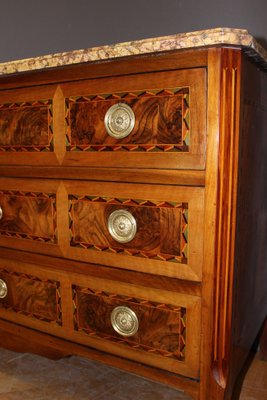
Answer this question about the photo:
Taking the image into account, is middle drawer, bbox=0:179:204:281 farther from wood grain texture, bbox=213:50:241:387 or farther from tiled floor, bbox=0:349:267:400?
tiled floor, bbox=0:349:267:400

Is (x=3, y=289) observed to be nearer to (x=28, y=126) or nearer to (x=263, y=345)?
(x=28, y=126)

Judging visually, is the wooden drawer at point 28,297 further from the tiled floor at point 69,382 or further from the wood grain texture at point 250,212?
the wood grain texture at point 250,212

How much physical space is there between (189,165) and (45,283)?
52 centimetres

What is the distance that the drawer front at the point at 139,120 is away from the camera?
76cm

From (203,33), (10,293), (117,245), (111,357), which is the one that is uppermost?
(203,33)

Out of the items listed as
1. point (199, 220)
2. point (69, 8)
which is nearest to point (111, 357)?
point (199, 220)

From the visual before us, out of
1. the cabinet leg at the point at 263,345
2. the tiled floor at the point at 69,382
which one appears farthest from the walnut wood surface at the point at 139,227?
the cabinet leg at the point at 263,345

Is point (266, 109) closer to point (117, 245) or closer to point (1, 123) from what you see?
point (117, 245)

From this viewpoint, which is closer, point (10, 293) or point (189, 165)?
point (189, 165)

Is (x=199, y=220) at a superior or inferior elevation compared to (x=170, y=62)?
inferior

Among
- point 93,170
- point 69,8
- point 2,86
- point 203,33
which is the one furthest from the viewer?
point 69,8

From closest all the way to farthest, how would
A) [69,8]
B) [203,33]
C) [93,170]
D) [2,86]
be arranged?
[203,33] < [93,170] < [2,86] < [69,8]

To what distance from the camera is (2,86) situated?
996 millimetres

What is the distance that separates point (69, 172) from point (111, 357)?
18.4 inches
